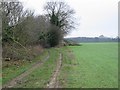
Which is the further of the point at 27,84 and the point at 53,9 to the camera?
the point at 53,9

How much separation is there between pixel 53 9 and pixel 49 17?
3631mm

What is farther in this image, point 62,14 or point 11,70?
point 62,14

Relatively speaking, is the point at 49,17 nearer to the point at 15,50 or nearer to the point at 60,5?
the point at 60,5

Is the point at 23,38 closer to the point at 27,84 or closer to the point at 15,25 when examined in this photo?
the point at 15,25

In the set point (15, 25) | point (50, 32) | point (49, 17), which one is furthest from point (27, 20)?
point (49, 17)

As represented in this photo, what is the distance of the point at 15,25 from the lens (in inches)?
1065

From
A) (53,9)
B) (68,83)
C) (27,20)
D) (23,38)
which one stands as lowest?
(68,83)

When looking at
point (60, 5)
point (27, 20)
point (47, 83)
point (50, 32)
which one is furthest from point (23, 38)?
point (60, 5)

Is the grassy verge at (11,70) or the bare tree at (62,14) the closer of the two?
the grassy verge at (11,70)

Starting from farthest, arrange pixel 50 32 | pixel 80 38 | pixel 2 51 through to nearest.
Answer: pixel 80 38
pixel 50 32
pixel 2 51

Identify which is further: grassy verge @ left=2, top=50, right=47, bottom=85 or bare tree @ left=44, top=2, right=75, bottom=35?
bare tree @ left=44, top=2, right=75, bottom=35

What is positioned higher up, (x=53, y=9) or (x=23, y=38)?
(x=53, y=9)

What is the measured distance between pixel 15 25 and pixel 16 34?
1014 millimetres

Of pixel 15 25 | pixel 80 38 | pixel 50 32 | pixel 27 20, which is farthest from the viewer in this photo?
pixel 80 38
